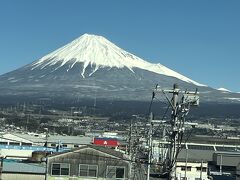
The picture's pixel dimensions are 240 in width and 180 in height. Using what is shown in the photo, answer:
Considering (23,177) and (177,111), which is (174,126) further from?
(23,177)

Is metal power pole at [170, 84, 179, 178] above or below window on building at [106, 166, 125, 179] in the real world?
above

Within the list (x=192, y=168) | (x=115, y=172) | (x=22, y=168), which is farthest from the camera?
(x=192, y=168)

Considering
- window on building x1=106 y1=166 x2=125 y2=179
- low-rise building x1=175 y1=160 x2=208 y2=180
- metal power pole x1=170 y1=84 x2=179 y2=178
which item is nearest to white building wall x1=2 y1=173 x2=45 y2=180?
window on building x1=106 y1=166 x2=125 y2=179

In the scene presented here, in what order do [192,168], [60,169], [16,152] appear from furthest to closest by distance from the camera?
[16,152] → [192,168] → [60,169]

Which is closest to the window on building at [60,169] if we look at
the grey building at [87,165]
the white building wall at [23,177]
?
the grey building at [87,165]

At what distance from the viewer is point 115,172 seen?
1047 inches

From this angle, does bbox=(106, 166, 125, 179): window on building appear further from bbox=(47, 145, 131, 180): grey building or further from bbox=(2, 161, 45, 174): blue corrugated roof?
bbox=(2, 161, 45, 174): blue corrugated roof

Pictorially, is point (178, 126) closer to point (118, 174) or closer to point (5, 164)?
point (118, 174)

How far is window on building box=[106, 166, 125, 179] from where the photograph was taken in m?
26.5

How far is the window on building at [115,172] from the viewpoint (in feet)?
87.0

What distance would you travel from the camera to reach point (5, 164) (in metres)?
33.1

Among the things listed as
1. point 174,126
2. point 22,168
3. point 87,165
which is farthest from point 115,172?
point 174,126

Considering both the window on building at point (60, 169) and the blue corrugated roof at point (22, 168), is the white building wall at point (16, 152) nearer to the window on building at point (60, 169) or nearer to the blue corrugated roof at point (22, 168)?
the blue corrugated roof at point (22, 168)

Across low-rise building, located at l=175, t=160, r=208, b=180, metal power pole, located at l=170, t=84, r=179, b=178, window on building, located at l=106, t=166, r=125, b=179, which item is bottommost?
low-rise building, located at l=175, t=160, r=208, b=180
